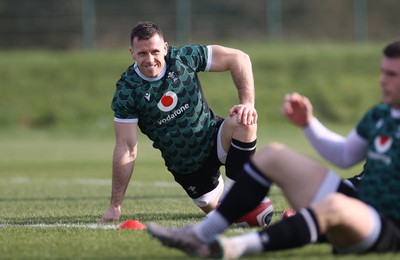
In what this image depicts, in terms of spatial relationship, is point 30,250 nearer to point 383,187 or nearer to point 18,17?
point 383,187

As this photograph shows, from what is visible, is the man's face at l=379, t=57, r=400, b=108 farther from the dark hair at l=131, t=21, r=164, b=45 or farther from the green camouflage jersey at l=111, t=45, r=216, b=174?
the green camouflage jersey at l=111, t=45, r=216, b=174

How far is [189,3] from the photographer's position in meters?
31.9

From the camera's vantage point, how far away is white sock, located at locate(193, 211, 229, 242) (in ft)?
15.6

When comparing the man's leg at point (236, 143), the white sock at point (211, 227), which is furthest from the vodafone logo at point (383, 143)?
the man's leg at point (236, 143)

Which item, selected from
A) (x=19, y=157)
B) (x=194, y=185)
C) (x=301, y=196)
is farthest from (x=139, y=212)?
Answer: (x=19, y=157)

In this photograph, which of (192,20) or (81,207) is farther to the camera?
(192,20)

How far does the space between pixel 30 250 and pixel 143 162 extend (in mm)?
10853

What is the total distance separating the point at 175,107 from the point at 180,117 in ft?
0.32

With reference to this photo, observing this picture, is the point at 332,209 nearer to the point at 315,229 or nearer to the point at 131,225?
the point at 315,229

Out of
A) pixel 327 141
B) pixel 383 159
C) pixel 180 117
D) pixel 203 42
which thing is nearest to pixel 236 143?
pixel 180 117

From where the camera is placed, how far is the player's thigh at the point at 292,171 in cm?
473

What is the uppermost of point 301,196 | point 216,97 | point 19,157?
point 301,196

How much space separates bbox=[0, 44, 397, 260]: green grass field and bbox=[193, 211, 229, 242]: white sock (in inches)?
33.7

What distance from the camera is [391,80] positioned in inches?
183
